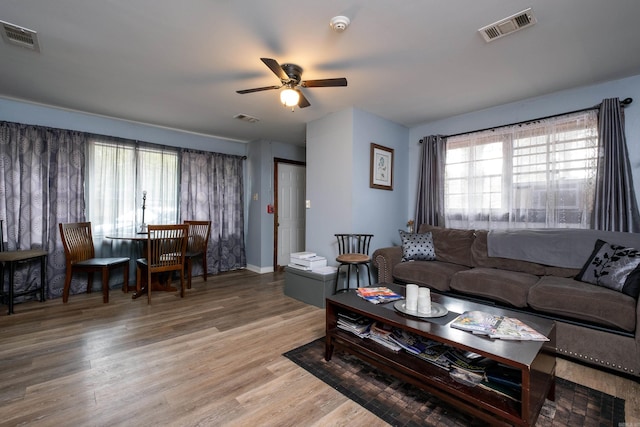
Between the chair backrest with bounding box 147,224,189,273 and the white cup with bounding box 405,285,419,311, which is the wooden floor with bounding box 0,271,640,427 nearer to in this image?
the chair backrest with bounding box 147,224,189,273

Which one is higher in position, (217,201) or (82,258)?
(217,201)

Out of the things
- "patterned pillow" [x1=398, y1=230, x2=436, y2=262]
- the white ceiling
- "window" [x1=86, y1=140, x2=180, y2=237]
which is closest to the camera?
the white ceiling

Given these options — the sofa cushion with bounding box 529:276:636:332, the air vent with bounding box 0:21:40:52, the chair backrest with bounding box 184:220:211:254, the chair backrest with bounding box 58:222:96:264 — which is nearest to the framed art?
the sofa cushion with bounding box 529:276:636:332

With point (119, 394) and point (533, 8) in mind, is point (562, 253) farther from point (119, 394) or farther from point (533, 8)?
point (119, 394)

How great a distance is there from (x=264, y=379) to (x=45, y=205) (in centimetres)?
366

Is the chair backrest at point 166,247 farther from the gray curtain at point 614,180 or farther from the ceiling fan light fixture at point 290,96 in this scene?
the gray curtain at point 614,180

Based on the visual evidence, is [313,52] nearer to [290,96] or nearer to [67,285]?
[290,96]

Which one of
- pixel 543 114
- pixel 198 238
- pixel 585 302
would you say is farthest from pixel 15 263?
pixel 543 114

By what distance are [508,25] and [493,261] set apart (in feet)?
7.10

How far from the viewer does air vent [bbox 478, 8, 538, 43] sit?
1.85 meters

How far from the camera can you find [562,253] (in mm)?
2613

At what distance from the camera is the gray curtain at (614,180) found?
258 centimetres

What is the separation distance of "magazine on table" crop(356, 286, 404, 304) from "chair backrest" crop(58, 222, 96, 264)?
3452 mm

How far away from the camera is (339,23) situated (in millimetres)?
1894
